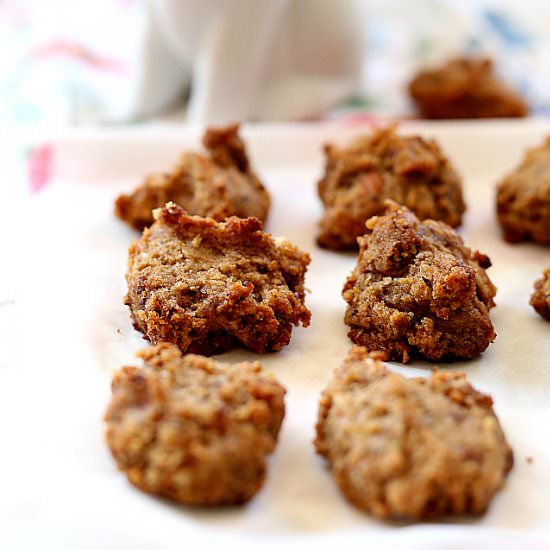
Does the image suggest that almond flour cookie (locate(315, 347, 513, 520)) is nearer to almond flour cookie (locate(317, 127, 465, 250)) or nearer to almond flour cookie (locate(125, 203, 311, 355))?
almond flour cookie (locate(125, 203, 311, 355))

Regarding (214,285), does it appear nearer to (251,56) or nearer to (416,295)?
(416,295)

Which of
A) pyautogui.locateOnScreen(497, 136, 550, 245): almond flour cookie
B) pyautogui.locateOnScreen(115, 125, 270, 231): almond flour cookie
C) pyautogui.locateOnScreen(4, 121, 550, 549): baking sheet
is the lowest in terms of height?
pyautogui.locateOnScreen(4, 121, 550, 549): baking sheet

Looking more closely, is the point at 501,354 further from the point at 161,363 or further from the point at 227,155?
the point at 227,155

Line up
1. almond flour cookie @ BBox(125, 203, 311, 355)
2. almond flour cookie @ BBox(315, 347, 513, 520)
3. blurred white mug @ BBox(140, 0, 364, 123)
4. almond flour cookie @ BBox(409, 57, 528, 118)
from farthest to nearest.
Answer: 1. almond flour cookie @ BBox(409, 57, 528, 118)
2. blurred white mug @ BBox(140, 0, 364, 123)
3. almond flour cookie @ BBox(125, 203, 311, 355)
4. almond flour cookie @ BBox(315, 347, 513, 520)

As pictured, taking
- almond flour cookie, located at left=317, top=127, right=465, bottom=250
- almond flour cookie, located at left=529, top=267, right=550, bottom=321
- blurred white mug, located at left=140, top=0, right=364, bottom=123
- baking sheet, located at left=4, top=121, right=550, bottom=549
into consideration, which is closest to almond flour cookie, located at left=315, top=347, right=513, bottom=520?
baking sheet, located at left=4, top=121, right=550, bottom=549

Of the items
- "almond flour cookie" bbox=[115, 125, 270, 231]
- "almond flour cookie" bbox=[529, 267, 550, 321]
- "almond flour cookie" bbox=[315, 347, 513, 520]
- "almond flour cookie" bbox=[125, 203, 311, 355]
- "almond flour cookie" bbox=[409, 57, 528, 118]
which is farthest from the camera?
"almond flour cookie" bbox=[409, 57, 528, 118]

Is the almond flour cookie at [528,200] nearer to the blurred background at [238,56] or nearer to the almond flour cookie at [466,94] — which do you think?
the almond flour cookie at [466,94]

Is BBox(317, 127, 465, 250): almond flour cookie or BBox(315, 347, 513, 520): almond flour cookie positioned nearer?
BBox(315, 347, 513, 520): almond flour cookie

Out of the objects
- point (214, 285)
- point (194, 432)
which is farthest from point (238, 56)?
point (194, 432)
